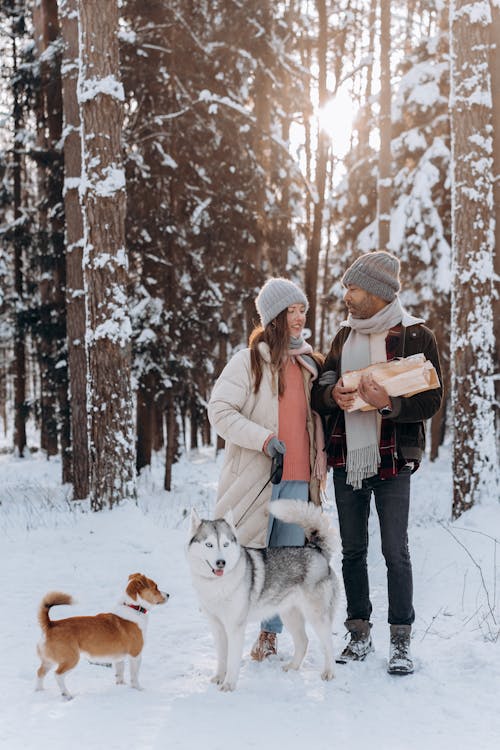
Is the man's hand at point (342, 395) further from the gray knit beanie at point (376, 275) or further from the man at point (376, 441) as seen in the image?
the gray knit beanie at point (376, 275)

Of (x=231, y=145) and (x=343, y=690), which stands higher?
(x=231, y=145)

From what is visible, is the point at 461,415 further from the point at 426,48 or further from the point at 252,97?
the point at 426,48

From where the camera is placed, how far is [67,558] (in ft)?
23.2

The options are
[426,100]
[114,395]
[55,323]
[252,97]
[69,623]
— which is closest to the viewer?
[69,623]

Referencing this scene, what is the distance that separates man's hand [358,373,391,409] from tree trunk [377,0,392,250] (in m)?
10.7

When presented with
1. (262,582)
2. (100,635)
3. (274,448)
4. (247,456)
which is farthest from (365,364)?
(100,635)

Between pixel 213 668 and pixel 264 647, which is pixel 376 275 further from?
pixel 213 668

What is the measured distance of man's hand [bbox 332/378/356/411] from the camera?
4.41m

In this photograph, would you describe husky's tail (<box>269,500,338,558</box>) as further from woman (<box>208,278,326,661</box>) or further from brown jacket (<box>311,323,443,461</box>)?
brown jacket (<box>311,323,443,461</box>)

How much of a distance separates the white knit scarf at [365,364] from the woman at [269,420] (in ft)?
1.16

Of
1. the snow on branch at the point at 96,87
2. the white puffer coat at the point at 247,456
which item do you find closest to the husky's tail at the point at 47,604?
the white puffer coat at the point at 247,456

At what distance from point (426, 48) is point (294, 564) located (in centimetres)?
1841

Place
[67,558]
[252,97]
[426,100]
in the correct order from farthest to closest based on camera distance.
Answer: [426,100], [252,97], [67,558]

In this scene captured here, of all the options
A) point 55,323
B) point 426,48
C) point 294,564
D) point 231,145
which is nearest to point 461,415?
point 294,564
